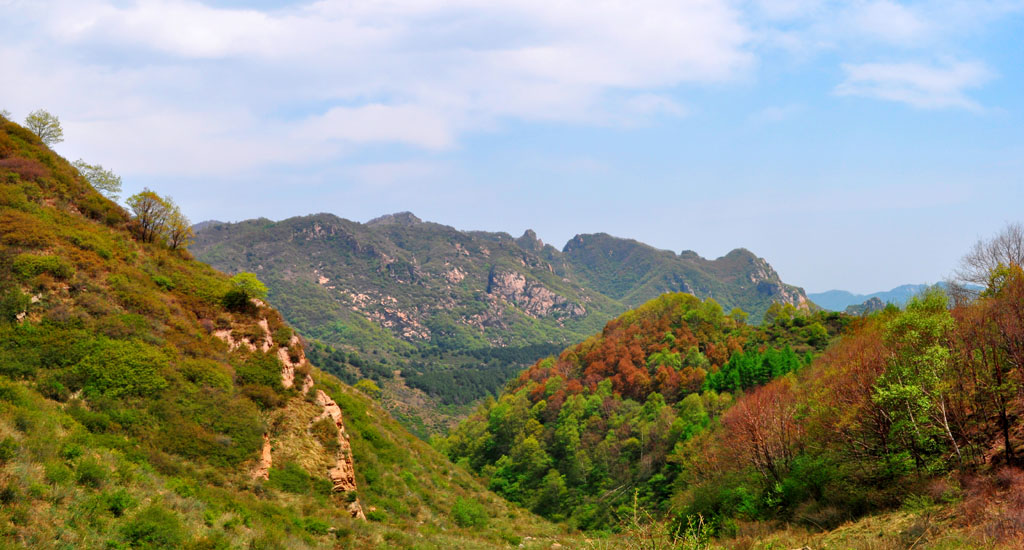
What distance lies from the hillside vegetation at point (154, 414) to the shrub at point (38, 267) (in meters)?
0.07

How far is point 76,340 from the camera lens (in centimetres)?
2084

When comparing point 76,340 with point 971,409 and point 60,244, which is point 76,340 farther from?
point 971,409

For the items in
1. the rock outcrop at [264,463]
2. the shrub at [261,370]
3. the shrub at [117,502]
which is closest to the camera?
the shrub at [117,502]

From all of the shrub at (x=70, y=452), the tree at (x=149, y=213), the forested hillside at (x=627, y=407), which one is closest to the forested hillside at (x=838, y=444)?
the forested hillside at (x=627, y=407)

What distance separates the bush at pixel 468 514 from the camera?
33156mm

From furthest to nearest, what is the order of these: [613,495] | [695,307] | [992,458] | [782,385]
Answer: [695,307]
[613,495]
[782,385]
[992,458]

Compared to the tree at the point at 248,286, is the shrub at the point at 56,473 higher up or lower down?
lower down

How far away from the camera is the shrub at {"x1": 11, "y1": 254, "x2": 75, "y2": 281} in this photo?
22.0 m

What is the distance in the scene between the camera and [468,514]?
112 feet

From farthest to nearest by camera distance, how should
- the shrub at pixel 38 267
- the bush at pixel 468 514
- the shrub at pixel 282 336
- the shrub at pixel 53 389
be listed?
the bush at pixel 468 514 < the shrub at pixel 282 336 < the shrub at pixel 38 267 < the shrub at pixel 53 389

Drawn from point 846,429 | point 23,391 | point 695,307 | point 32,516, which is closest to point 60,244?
point 23,391

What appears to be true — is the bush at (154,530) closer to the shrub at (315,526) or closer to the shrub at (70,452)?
the shrub at (70,452)

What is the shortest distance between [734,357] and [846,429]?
4880 centimetres

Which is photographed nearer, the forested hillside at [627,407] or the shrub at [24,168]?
the shrub at [24,168]
